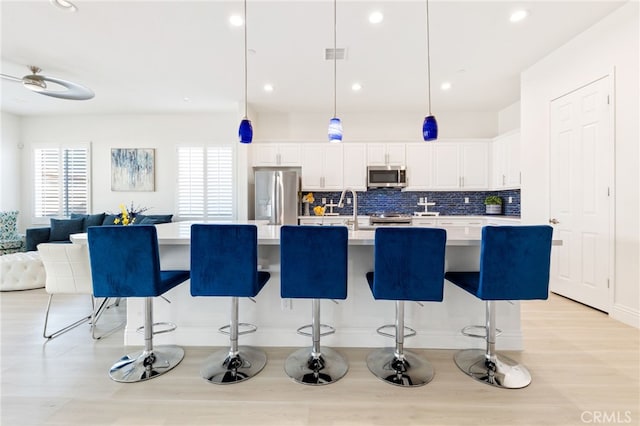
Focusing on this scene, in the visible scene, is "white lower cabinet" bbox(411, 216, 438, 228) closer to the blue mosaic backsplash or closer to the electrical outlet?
the blue mosaic backsplash

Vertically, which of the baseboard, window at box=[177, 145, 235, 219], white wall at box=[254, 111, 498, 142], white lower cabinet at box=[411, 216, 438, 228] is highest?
white wall at box=[254, 111, 498, 142]

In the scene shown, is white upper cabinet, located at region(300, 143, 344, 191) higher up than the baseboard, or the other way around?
white upper cabinet, located at region(300, 143, 344, 191)

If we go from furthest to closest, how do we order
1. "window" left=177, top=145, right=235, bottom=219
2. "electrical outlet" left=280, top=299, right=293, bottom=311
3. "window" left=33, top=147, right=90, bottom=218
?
"window" left=33, top=147, right=90, bottom=218, "window" left=177, top=145, right=235, bottom=219, "electrical outlet" left=280, top=299, right=293, bottom=311

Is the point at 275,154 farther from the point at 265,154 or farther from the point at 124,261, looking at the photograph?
the point at 124,261

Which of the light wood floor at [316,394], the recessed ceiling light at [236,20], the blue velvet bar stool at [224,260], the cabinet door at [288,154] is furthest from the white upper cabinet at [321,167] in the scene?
the blue velvet bar stool at [224,260]

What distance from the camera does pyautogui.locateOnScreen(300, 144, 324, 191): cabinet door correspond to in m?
5.29

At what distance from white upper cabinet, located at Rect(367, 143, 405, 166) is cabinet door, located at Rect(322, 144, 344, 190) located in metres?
0.53

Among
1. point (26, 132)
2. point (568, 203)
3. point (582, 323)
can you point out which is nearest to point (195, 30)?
point (568, 203)

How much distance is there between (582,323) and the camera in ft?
8.71

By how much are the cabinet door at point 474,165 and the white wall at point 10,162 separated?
8627 mm

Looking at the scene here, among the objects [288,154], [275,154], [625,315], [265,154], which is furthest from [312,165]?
[625,315]

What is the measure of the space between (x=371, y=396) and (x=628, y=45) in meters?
3.65

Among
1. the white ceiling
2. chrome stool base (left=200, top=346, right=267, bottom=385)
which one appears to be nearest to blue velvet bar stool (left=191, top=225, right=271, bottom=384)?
chrome stool base (left=200, top=346, right=267, bottom=385)

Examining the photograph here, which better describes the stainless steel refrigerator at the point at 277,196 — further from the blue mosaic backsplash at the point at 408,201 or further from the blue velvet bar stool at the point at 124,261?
the blue velvet bar stool at the point at 124,261
